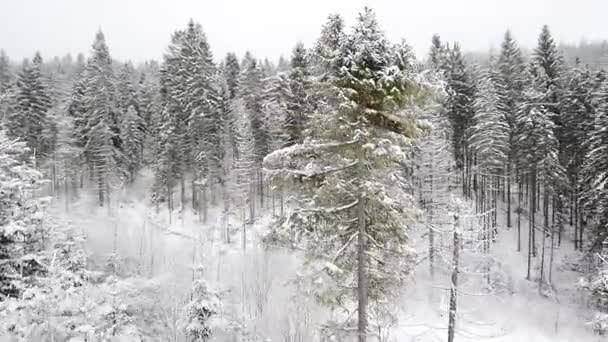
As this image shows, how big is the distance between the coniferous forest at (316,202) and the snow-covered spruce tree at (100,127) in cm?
22

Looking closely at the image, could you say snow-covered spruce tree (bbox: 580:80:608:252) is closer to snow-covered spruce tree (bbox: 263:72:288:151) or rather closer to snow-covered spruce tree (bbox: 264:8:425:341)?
snow-covered spruce tree (bbox: 263:72:288:151)

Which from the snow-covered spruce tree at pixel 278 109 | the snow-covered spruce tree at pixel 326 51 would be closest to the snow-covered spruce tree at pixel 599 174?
the snow-covered spruce tree at pixel 278 109

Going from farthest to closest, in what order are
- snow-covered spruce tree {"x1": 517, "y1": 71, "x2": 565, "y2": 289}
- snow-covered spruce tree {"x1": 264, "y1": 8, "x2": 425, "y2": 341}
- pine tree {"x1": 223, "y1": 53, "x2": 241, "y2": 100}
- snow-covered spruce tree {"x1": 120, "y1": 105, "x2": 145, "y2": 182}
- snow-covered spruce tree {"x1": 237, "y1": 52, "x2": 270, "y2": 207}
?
pine tree {"x1": 223, "y1": 53, "x2": 241, "y2": 100} < snow-covered spruce tree {"x1": 120, "y1": 105, "x2": 145, "y2": 182} < snow-covered spruce tree {"x1": 237, "y1": 52, "x2": 270, "y2": 207} < snow-covered spruce tree {"x1": 517, "y1": 71, "x2": 565, "y2": 289} < snow-covered spruce tree {"x1": 264, "y1": 8, "x2": 425, "y2": 341}

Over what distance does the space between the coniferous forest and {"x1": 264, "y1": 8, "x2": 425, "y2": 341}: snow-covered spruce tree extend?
0.17 feet

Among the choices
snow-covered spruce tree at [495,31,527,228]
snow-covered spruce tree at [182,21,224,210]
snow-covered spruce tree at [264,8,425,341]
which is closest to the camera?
snow-covered spruce tree at [264,8,425,341]

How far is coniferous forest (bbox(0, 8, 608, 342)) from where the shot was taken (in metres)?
10.8

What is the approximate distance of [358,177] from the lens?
10.9 m

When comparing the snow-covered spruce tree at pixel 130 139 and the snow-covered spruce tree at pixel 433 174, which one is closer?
the snow-covered spruce tree at pixel 433 174

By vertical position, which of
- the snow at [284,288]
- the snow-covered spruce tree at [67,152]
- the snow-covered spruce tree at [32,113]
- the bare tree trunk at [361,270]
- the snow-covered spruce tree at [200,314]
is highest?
the snow-covered spruce tree at [32,113]

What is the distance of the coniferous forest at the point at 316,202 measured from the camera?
1083cm

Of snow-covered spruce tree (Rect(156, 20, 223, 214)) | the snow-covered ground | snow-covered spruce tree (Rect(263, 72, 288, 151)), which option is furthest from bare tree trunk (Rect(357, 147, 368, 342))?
snow-covered spruce tree (Rect(156, 20, 223, 214))

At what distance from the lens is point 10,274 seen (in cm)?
1099

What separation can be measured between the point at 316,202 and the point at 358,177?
1.28m

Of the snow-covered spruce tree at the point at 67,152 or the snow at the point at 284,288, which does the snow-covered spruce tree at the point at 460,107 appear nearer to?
the snow at the point at 284,288
